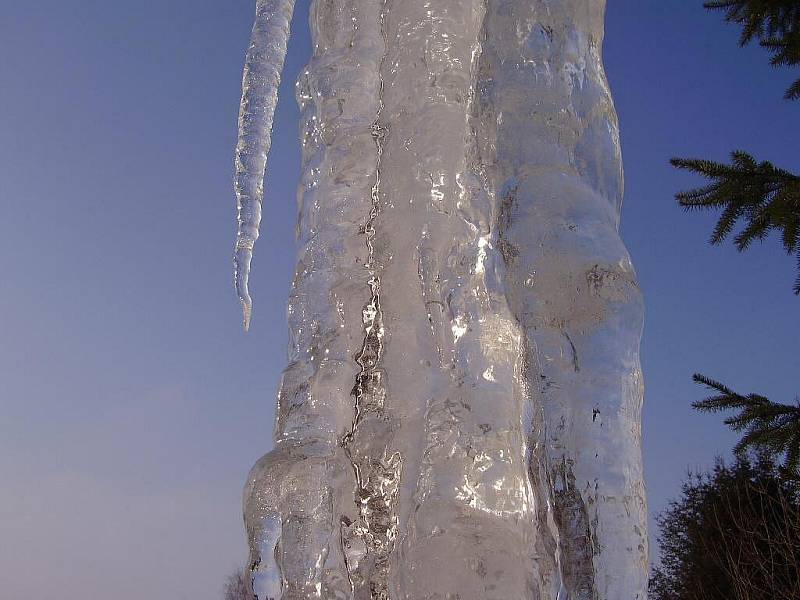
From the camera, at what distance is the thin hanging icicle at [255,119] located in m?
3.19

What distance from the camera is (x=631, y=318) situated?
6.32 ft

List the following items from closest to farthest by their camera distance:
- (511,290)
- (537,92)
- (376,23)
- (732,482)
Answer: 1. (511,290)
2. (537,92)
3. (376,23)
4. (732,482)

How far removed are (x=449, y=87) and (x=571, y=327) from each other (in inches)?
30.0

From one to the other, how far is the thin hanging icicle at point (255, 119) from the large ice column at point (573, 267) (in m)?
1.12

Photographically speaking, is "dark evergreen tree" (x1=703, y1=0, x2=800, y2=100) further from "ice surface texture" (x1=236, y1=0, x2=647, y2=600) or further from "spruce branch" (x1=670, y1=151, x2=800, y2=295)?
"ice surface texture" (x1=236, y1=0, x2=647, y2=600)

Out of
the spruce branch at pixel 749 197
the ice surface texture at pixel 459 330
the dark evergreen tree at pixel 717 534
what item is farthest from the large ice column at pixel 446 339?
the dark evergreen tree at pixel 717 534

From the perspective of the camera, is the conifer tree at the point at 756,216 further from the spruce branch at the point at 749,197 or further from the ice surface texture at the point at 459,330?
the ice surface texture at the point at 459,330

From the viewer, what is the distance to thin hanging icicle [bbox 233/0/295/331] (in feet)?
10.5

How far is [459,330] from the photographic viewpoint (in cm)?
212

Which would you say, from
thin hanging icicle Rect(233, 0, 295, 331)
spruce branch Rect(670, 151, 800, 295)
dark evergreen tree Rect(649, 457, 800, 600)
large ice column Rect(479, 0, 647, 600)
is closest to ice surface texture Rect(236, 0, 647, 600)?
large ice column Rect(479, 0, 647, 600)

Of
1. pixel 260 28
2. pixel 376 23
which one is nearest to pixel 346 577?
pixel 376 23

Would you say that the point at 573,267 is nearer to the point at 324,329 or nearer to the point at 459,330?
the point at 459,330

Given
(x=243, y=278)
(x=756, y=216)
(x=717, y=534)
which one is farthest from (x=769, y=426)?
(x=717, y=534)

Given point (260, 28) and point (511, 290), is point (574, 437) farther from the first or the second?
point (260, 28)
